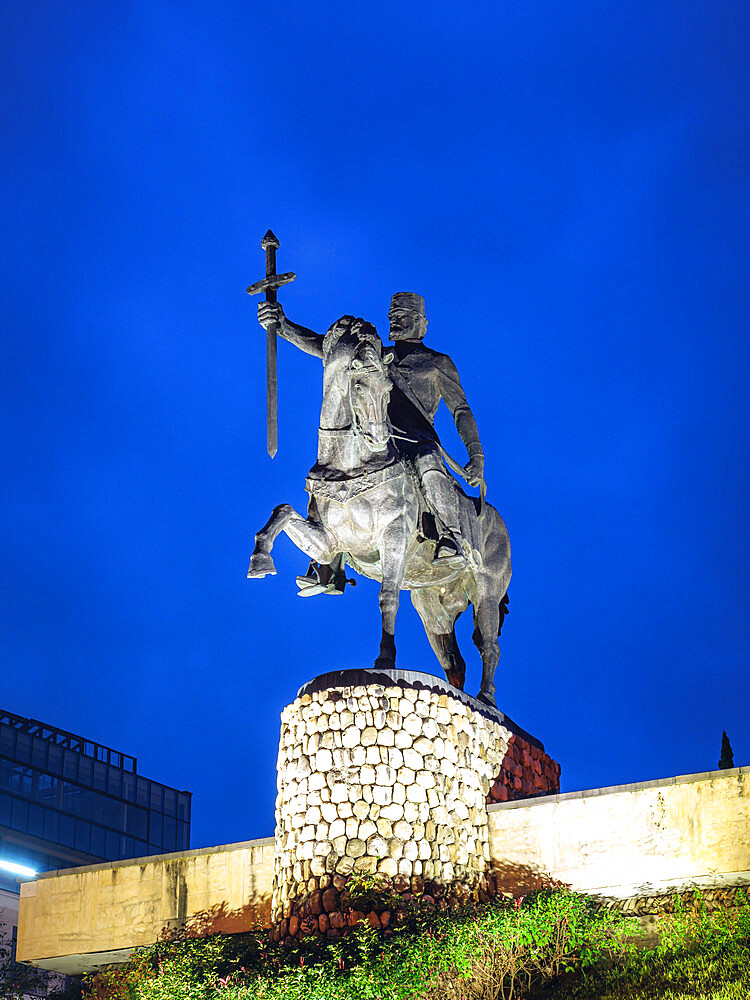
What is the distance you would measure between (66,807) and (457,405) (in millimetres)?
27954

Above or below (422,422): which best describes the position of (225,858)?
below

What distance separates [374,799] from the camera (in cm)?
1362

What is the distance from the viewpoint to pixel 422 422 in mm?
16062

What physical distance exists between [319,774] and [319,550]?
2425 mm

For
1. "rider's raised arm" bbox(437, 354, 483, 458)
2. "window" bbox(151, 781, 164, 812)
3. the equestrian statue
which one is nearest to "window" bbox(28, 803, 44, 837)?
"window" bbox(151, 781, 164, 812)

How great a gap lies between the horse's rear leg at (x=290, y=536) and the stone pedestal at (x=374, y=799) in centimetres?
131

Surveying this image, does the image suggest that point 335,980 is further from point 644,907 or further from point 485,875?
point 644,907

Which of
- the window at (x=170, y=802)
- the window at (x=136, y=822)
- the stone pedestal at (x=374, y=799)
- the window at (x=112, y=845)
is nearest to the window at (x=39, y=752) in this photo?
the window at (x=112, y=845)

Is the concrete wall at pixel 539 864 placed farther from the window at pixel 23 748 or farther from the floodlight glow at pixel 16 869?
the window at pixel 23 748

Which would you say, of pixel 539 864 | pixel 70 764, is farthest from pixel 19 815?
pixel 539 864

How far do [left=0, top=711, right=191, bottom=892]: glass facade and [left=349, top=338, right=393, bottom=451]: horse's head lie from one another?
27148 mm

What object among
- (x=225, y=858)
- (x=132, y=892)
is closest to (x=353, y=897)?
(x=225, y=858)

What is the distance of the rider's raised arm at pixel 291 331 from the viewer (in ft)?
50.5

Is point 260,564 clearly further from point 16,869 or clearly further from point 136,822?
point 136,822
